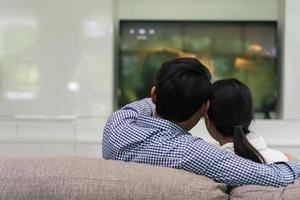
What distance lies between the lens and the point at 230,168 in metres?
1.11

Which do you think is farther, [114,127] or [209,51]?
[209,51]

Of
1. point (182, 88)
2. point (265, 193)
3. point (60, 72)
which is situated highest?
point (182, 88)

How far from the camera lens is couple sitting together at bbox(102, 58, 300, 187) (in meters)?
1.11

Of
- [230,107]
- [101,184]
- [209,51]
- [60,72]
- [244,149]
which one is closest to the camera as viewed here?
[101,184]

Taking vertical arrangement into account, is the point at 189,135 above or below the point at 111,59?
below

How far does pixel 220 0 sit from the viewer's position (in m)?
3.87

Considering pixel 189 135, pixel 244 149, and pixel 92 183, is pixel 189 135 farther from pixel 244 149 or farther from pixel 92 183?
pixel 92 183

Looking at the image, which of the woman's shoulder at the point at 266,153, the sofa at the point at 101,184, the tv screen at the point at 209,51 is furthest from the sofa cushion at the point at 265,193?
the tv screen at the point at 209,51

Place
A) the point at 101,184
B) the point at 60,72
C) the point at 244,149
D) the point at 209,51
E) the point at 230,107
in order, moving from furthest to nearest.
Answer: the point at 209,51 < the point at 60,72 < the point at 230,107 < the point at 244,149 < the point at 101,184

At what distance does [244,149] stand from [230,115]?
0.14 metres

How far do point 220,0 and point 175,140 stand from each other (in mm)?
2882

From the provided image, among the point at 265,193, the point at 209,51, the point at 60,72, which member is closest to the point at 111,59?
the point at 60,72

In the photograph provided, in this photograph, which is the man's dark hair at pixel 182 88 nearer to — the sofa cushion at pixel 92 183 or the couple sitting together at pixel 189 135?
the couple sitting together at pixel 189 135

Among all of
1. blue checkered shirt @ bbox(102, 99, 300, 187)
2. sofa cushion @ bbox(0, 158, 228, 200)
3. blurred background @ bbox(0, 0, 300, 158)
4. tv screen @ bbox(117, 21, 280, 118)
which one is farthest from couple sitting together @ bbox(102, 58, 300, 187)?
tv screen @ bbox(117, 21, 280, 118)
